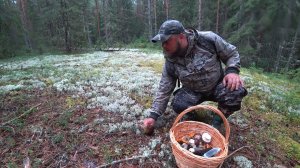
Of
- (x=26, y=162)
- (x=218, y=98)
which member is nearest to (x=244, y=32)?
(x=218, y=98)

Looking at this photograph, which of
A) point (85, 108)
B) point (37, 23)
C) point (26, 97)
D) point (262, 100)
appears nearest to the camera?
point (85, 108)

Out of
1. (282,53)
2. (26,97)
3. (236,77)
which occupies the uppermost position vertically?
(236,77)

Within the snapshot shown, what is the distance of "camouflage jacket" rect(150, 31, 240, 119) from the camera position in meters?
3.28

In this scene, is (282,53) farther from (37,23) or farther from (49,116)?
Answer: (37,23)

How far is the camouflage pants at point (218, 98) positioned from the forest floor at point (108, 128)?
56 cm

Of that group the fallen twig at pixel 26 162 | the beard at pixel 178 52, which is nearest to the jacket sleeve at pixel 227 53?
the beard at pixel 178 52

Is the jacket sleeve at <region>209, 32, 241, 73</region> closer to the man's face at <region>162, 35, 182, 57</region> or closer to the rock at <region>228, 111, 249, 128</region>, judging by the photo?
the man's face at <region>162, 35, 182, 57</region>

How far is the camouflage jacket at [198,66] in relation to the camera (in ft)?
10.8

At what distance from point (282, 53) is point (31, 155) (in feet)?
58.2

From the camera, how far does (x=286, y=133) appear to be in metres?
4.17

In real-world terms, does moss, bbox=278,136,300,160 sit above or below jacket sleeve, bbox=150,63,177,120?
below

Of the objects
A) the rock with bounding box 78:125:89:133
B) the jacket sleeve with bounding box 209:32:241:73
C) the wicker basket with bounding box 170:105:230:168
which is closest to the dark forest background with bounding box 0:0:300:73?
the rock with bounding box 78:125:89:133

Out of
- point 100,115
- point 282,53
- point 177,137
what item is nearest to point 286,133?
point 177,137

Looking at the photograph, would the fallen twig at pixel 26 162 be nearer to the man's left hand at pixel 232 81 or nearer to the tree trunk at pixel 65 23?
the man's left hand at pixel 232 81
